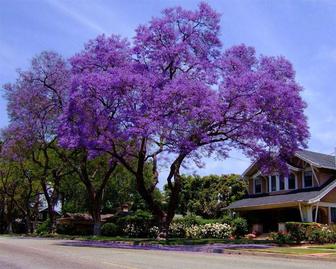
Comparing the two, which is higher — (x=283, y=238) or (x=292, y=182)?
(x=292, y=182)

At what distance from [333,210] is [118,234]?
17413mm

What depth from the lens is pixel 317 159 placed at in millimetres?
42312

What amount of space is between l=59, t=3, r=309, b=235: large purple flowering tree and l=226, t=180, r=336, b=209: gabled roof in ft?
22.3

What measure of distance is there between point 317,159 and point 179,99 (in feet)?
59.6

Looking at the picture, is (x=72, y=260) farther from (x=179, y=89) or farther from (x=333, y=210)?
(x=333, y=210)

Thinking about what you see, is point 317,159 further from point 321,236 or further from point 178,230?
point 178,230

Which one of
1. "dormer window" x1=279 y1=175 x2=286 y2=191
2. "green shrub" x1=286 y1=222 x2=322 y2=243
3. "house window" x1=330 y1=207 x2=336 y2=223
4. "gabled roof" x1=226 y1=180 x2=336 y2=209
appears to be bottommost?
"green shrub" x1=286 y1=222 x2=322 y2=243

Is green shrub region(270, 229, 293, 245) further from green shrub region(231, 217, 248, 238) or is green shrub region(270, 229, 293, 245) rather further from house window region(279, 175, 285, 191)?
house window region(279, 175, 285, 191)

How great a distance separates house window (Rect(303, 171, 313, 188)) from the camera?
4159 centimetres

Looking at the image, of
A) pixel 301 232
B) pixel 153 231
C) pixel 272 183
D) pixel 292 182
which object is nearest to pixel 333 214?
pixel 292 182

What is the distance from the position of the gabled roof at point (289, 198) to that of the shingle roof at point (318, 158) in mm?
1633

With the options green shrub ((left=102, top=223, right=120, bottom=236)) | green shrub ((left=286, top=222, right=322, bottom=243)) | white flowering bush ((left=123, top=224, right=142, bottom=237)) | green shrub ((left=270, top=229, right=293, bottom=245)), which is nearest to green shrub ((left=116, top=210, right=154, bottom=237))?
white flowering bush ((left=123, top=224, right=142, bottom=237))

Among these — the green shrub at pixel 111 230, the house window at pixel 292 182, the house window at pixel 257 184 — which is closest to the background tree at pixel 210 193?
the house window at pixel 257 184

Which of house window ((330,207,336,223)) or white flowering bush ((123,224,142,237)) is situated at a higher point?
house window ((330,207,336,223))
